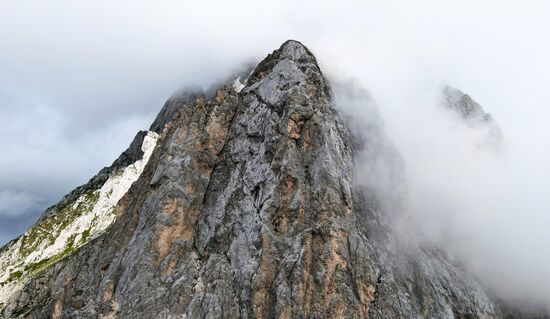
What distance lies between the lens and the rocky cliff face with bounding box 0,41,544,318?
43.6m

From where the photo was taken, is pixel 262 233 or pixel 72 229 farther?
pixel 72 229

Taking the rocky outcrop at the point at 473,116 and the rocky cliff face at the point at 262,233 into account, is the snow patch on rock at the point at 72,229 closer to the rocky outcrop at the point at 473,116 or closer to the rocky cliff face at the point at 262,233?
the rocky outcrop at the point at 473,116

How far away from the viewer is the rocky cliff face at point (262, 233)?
43.6 m

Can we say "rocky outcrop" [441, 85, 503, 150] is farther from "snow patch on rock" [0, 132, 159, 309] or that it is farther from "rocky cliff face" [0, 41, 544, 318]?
"snow patch on rock" [0, 132, 159, 309]

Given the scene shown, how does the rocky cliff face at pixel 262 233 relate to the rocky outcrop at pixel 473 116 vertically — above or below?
below

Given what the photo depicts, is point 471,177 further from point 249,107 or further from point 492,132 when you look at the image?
point 249,107

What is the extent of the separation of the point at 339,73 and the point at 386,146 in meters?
19.9

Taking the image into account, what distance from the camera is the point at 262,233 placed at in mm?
46875

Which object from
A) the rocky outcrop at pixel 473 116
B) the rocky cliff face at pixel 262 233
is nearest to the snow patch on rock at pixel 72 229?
the rocky outcrop at pixel 473 116

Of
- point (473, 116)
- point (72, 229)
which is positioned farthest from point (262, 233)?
point (72, 229)

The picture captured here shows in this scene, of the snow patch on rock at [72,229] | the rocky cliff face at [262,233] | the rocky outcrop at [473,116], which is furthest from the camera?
the snow patch on rock at [72,229]

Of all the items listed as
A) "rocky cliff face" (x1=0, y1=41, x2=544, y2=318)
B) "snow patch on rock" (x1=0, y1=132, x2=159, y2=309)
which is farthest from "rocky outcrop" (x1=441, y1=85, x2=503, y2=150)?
"snow patch on rock" (x1=0, y1=132, x2=159, y2=309)

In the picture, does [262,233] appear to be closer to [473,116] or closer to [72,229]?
Answer: [473,116]

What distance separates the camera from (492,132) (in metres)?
116
